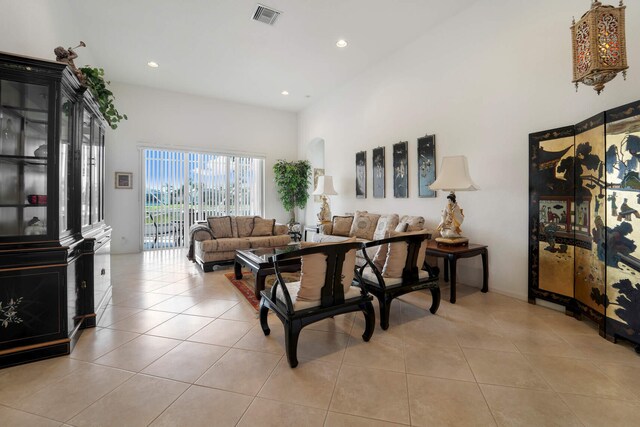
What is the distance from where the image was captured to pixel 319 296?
7.18ft

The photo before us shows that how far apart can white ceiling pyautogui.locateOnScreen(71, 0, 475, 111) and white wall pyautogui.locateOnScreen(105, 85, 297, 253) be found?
0.50 meters

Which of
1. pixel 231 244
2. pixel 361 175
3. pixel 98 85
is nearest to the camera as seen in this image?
pixel 98 85

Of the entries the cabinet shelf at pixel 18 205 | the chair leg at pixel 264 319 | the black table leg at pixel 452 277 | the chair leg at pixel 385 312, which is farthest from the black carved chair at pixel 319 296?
the cabinet shelf at pixel 18 205

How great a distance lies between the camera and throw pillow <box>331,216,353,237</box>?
5500 mm

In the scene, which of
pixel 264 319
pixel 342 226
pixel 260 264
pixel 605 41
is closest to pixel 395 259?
pixel 264 319

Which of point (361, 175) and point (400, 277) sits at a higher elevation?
point (361, 175)

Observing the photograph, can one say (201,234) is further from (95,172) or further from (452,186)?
(452,186)

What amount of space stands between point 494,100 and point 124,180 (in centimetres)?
727

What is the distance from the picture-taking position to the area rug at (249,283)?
3457mm

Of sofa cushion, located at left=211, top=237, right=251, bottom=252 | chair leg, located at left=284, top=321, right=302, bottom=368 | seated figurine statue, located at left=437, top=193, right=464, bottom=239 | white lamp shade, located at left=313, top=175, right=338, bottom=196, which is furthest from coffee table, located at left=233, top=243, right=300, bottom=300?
white lamp shade, located at left=313, top=175, right=338, bottom=196

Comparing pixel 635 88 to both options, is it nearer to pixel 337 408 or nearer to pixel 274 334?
pixel 337 408

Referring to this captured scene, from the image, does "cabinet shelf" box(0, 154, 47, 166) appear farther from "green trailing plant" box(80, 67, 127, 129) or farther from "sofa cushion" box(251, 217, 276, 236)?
"sofa cushion" box(251, 217, 276, 236)

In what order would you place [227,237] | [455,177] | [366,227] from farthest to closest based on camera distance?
1. [227,237]
2. [366,227]
3. [455,177]

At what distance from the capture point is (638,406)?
Answer: 1625 mm
